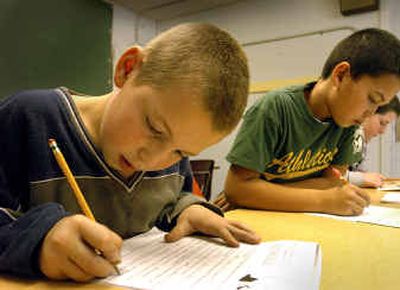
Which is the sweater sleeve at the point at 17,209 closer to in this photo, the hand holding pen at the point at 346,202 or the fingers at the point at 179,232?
the fingers at the point at 179,232

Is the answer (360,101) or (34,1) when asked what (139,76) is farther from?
(34,1)

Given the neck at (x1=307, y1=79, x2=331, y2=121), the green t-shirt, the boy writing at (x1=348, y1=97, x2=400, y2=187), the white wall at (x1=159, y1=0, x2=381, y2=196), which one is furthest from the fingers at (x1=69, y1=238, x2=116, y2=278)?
the white wall at (x1=159, y1=0, x2=381, y2=196)

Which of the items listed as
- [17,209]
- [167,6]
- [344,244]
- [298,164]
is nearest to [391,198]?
[298,164]

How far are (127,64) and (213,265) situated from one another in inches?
12.5

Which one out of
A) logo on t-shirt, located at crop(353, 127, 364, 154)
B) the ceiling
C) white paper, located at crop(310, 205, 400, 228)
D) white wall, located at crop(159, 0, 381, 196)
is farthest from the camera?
the ceiling

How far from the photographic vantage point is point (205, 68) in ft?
1.68

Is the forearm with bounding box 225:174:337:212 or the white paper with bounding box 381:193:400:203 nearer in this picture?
the forearm with bounding box 225:174:337:212

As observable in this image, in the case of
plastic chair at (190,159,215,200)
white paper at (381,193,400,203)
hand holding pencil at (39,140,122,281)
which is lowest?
plastic chair at (190,159,215,200)

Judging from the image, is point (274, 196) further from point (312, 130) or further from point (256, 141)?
point (312, 130)

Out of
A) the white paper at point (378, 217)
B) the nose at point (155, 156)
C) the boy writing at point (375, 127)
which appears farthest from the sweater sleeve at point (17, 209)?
the boy writing at point (375, 127)

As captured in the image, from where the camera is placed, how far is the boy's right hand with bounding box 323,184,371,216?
3.02 ft

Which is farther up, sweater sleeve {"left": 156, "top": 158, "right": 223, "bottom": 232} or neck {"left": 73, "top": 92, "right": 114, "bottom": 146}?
neck {"left": 73, "top": 92, "right": 114, "bottom": 146}

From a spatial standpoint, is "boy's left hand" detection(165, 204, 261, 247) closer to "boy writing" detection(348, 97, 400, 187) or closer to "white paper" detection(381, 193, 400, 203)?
"white paper" detection(381, 193, 400, 203)

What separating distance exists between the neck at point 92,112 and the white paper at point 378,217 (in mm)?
580
